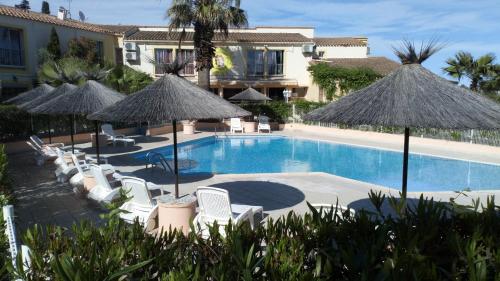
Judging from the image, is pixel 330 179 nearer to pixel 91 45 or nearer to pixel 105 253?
pixel 105 253

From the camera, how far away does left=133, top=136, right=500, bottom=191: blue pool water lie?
13961mm

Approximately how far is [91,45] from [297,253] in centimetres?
2888

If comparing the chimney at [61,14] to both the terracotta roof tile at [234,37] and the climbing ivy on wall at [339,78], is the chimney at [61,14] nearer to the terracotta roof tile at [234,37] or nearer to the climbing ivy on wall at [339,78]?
the terracotta roof tile at [234,37]

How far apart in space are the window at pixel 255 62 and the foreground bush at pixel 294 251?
33.5 meters

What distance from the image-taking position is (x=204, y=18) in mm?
24469

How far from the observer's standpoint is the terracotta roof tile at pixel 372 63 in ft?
116

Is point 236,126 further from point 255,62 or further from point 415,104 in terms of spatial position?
point 415,104

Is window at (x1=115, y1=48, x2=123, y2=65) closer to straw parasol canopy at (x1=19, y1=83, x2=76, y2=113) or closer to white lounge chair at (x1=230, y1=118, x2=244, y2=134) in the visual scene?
white lounge chair at (x1=230, y1=118, x2=244, y2=134)

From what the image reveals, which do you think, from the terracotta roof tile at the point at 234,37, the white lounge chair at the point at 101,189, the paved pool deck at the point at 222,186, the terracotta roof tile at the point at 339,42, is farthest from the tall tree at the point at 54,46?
the terracotta roof tile at the point at 339,42

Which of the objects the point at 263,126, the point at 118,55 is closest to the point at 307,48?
the point at 263,126

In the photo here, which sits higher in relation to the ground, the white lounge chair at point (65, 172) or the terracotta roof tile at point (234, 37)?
the terracotta roof tile at point (234, 37)

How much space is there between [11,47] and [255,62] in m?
20.0

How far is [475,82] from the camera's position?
2453cm

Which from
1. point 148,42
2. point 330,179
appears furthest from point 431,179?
point 148,42
